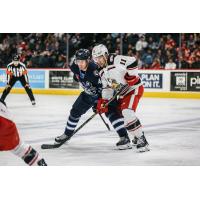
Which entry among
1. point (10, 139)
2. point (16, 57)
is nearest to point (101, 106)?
point (10, 139)

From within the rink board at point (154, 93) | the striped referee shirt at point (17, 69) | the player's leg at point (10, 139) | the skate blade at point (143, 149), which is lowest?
the rink board at point (154, 93)

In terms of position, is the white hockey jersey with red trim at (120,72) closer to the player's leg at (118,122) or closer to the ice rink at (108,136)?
the player's leg at (118,122)

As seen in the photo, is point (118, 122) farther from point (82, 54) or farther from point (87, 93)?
point (82, 54)

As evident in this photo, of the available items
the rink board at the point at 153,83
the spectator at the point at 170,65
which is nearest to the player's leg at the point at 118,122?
the rink board at the point at 153,83

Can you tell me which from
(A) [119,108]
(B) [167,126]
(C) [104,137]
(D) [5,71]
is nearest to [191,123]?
(B) [167,126]

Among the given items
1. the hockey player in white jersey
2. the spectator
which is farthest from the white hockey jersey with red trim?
the spectator

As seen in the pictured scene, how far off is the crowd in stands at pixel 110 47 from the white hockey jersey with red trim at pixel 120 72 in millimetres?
1919

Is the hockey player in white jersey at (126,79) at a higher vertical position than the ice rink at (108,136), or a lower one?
higher

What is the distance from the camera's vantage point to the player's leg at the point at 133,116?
4613mm

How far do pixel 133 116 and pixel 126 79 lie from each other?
0.31 m

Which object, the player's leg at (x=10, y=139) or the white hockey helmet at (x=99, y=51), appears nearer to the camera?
the player's leg at (x=10, y=139)

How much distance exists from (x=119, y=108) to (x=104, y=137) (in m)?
0.67

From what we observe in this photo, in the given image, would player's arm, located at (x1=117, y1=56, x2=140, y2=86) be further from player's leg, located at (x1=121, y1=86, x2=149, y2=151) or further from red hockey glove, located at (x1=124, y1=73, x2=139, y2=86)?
player's leg, located at (x1=121, y1=86, x2=149, y2=151)
